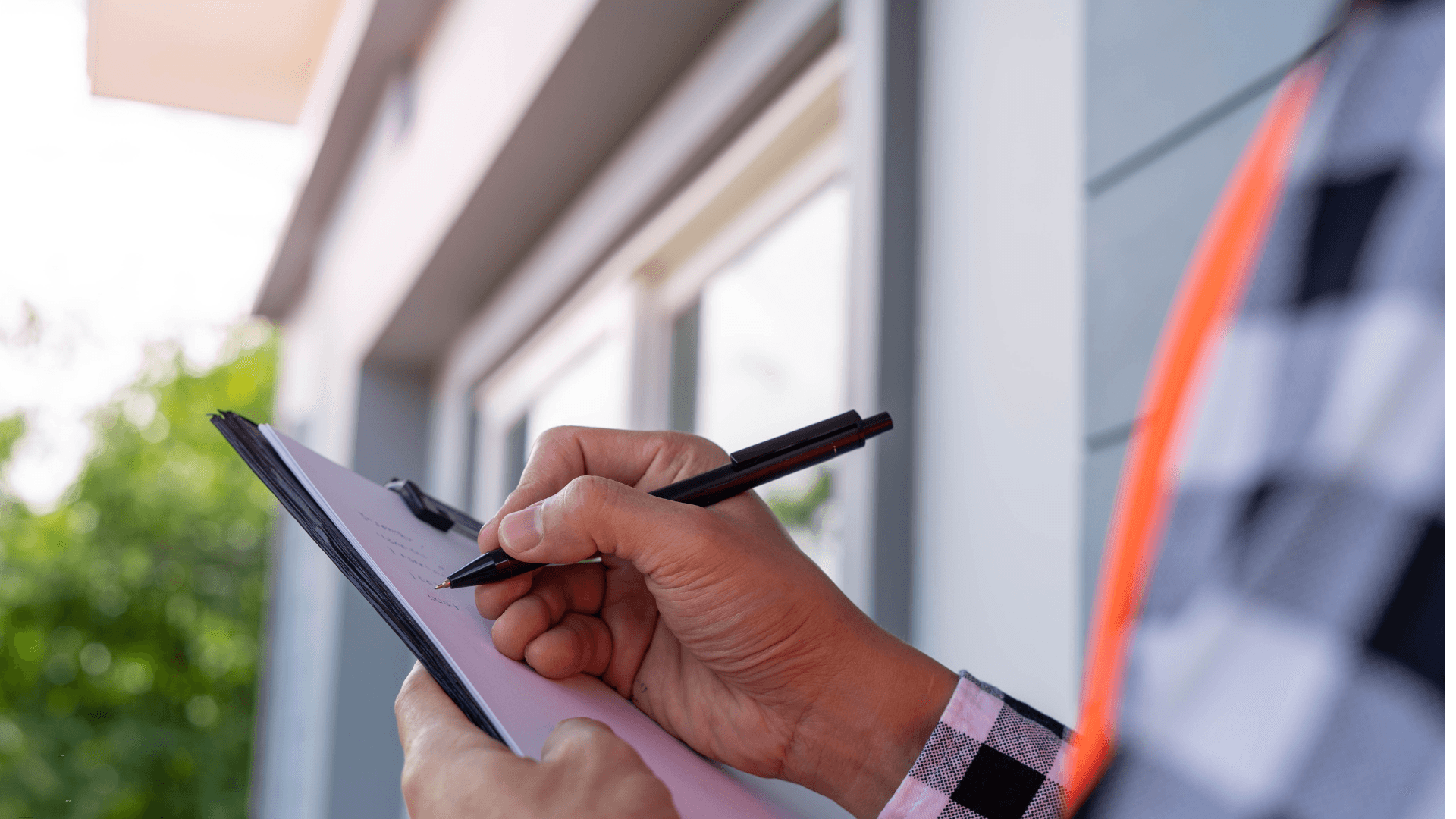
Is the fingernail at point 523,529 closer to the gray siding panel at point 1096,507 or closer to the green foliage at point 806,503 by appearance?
the gray siding panel at point 1096,507

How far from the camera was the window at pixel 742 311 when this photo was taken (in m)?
1.25

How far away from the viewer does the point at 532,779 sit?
0.38 m

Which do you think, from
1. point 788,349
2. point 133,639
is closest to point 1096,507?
point 788,349

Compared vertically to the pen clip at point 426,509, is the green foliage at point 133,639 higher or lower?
lower

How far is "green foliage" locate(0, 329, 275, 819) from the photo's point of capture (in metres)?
7.01

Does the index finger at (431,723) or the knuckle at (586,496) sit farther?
the knuckle at (586,496)

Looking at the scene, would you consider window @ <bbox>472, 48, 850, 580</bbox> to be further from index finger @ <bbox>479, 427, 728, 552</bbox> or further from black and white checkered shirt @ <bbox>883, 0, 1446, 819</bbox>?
black and white checkered shirt @ <bbox>883, 0, 1446, 819</bbox>

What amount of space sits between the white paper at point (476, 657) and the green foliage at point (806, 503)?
628 millimetres

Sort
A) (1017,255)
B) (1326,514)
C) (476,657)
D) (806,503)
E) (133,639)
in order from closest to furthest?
(1326,514) → (476,657) → (1017,255) → (806,503) → (133,639)

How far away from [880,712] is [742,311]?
97 centimetres

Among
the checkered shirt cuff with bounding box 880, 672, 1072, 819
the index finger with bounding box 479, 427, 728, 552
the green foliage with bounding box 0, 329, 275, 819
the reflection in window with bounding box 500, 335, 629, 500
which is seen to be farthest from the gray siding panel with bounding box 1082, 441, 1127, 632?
the green foliage with bounding box 0, 329, 275, 819

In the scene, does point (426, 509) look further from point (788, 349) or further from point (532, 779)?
point (788, 349)

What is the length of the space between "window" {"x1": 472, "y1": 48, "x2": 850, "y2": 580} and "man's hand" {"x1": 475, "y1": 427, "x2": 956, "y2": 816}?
0.29 m

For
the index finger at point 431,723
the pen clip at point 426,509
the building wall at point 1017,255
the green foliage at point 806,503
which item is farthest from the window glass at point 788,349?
the index finger at point 431,723
